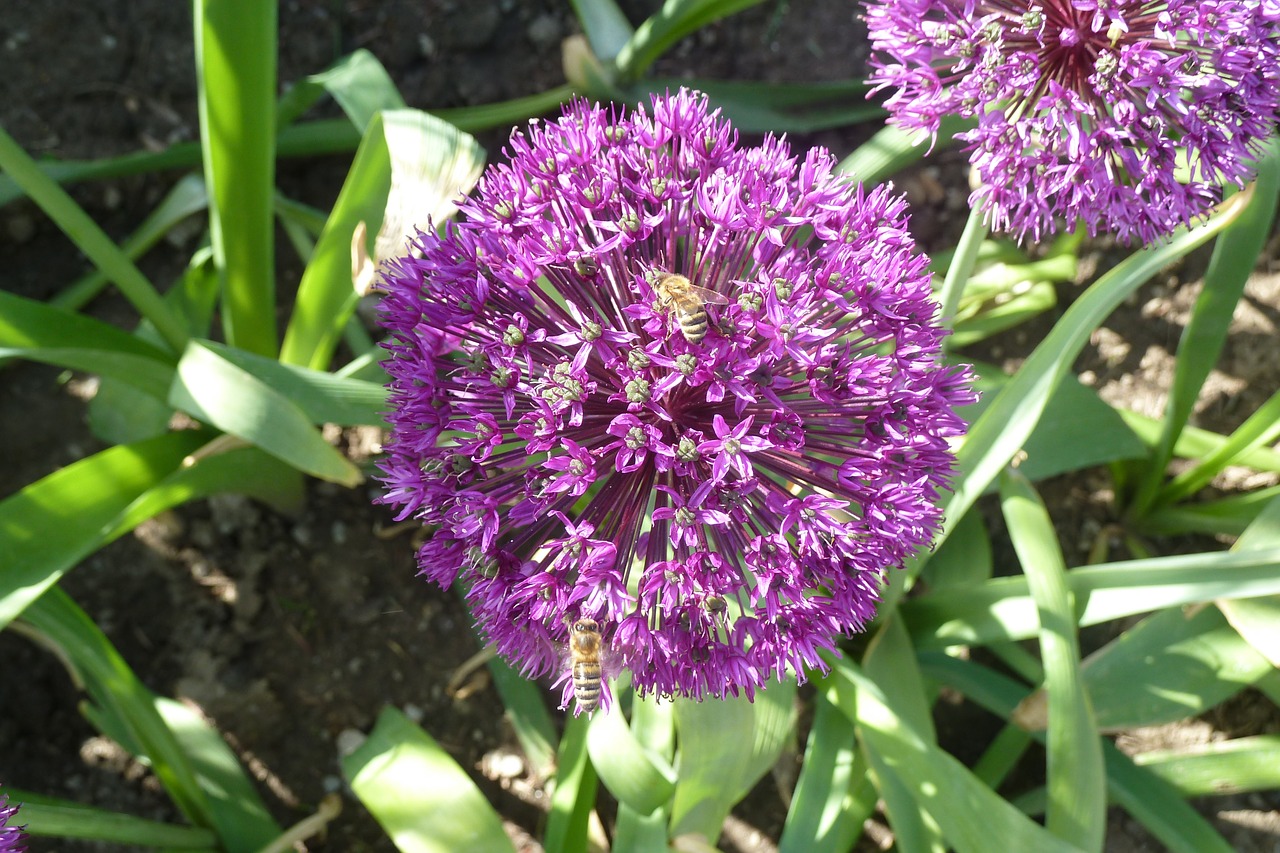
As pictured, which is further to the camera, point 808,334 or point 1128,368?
point 1128,368

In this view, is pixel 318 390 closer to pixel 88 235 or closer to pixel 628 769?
pixel 88 235

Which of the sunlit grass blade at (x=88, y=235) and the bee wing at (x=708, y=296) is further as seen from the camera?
the sunlit grass blade at (x=88, y=235)

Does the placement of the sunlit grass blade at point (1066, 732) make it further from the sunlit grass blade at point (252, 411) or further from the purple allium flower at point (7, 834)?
the purple allium flower at point (7, 834)

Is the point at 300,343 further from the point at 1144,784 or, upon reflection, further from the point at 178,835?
the point at 1144,784

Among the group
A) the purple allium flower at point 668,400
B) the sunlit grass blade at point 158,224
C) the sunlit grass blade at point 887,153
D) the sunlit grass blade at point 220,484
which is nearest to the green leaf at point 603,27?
the sunlit grass blade at point 887,153

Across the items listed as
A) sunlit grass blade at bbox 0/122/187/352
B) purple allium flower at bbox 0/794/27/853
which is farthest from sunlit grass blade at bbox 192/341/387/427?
purple allium flower at bbox 0/794/27/853

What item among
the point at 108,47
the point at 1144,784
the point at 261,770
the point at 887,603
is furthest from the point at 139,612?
the point at 1144,784
